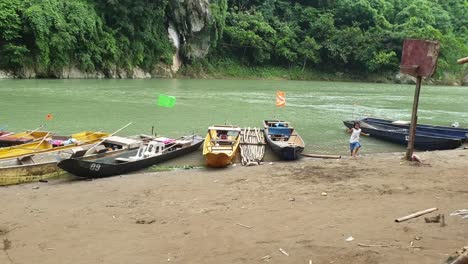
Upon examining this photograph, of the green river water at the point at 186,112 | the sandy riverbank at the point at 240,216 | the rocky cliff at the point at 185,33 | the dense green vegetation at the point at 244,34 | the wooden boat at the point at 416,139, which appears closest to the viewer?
the sandy riverbank at the point at 240,216

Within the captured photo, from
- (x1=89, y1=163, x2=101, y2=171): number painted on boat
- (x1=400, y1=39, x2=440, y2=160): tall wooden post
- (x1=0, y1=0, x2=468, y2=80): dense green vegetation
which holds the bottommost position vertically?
(x1=89, y1=163, x2=101, y2=171): number painted on boat

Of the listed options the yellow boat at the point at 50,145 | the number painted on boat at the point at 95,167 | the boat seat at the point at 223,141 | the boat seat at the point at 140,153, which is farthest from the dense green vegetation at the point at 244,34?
the number painted on boat at the point at 95,167

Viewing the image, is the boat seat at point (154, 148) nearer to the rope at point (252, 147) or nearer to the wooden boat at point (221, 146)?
the wooden boat at point (221, 146)

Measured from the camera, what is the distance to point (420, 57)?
953 cm

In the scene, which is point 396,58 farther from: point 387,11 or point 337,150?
point 337,150

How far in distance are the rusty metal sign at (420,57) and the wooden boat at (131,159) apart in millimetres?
5752

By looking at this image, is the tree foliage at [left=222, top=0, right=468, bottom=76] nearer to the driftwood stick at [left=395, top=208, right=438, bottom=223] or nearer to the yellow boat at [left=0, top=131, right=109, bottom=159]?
the yellow boat at [left=0, top=131, right=109, bottom=159]

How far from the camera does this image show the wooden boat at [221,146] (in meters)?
10.5

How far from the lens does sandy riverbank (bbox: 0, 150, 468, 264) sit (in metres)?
5.07

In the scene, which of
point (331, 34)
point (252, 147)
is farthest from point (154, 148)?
point (331, 34)

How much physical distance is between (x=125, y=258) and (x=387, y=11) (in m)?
67.8

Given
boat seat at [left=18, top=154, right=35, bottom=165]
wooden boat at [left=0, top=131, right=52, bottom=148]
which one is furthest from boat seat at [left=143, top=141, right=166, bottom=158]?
wooden boat at [left=0, top=131, right=52, bottom=148]

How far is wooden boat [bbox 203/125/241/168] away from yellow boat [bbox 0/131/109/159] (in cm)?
295

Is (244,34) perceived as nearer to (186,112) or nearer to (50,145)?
(186,112)
